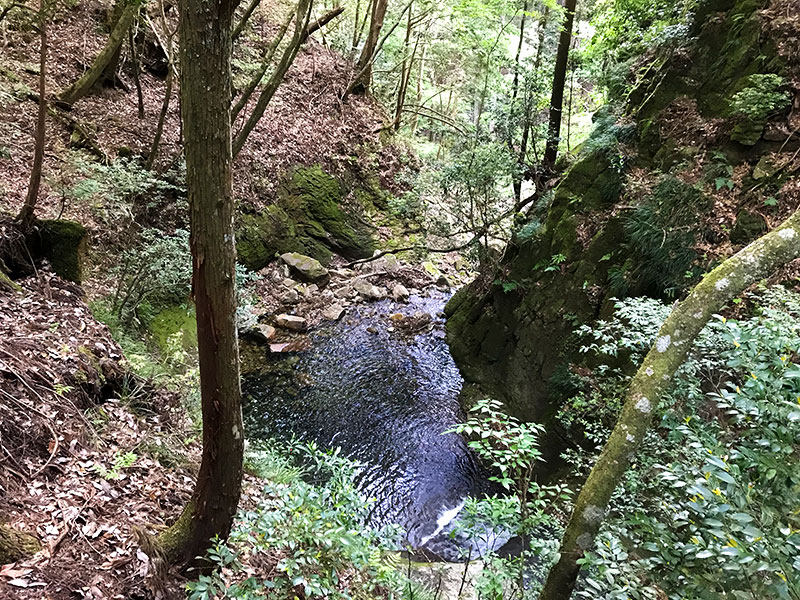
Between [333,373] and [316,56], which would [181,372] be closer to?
[333,373]

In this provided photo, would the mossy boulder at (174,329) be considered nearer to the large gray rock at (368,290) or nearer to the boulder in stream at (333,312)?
the boulder in stream at (333,312)

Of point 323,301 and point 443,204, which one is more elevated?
point 443,204

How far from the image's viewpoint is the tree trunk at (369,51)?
14.1m

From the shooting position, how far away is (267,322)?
10.1 metres

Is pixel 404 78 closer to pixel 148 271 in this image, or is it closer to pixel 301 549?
pixel 148 271

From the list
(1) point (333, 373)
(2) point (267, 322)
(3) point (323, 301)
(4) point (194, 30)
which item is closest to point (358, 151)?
(3) point (323, 301)

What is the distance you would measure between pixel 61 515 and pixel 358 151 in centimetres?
1427

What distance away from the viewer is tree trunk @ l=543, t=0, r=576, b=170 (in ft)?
28.1

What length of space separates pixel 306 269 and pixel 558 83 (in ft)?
25.3

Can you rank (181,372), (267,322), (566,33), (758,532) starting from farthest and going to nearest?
(267,322) → (566,33) → (181,372) → (758,532)

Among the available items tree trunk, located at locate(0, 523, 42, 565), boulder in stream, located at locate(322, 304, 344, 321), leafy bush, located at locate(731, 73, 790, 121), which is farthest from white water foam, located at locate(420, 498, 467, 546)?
leafy bush, located at locate(731, 73, 790, 121)

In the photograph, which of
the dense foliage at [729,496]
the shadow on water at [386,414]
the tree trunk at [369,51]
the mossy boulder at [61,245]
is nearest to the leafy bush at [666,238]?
the dense foliage at [729,496]

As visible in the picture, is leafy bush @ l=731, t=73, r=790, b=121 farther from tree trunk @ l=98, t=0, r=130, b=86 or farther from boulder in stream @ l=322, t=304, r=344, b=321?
tree trunk @ l=98, t=0, r=130, b=86

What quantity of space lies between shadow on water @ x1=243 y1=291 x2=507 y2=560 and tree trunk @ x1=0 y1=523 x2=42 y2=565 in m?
3.87
